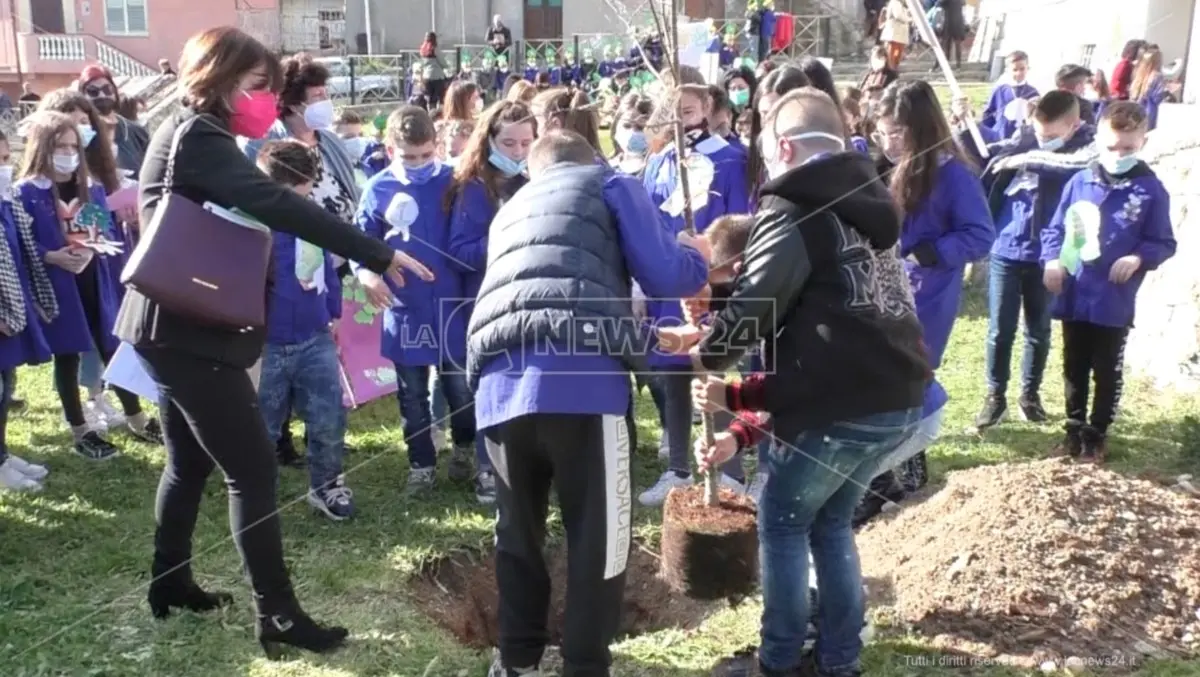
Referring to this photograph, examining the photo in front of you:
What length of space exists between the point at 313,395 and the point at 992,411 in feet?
12.3

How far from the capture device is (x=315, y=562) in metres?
4.47

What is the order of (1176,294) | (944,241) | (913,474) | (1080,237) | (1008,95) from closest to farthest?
(944,241), (913,474), (1080,237), (1176,294), (1008,95)

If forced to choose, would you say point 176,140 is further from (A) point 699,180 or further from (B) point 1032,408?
(B) point 1032,408

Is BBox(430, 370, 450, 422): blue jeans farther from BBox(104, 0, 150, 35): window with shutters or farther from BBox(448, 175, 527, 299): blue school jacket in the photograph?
BBox(104, 0, 150, 35): window with shutters

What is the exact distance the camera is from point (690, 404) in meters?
5.07

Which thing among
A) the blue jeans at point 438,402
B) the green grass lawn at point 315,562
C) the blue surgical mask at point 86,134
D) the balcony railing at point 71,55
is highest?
the balcony railing at point 71,55

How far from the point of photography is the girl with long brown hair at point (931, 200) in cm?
443

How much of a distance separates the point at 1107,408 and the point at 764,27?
1854cm

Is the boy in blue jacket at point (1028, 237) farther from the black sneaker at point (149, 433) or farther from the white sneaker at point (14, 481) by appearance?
the white sneaker at point (14, 481)

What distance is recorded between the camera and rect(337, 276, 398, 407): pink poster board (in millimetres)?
6273

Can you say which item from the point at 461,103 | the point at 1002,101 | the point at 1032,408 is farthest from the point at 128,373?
the point at 1002,101

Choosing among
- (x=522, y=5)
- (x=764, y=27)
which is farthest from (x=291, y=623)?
(x=522, y=5)

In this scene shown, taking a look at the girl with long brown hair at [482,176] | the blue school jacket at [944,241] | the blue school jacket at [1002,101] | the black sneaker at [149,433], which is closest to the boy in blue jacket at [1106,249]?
the blue school jacket at [944,241]

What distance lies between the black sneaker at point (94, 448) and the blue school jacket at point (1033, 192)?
491 centimetres
